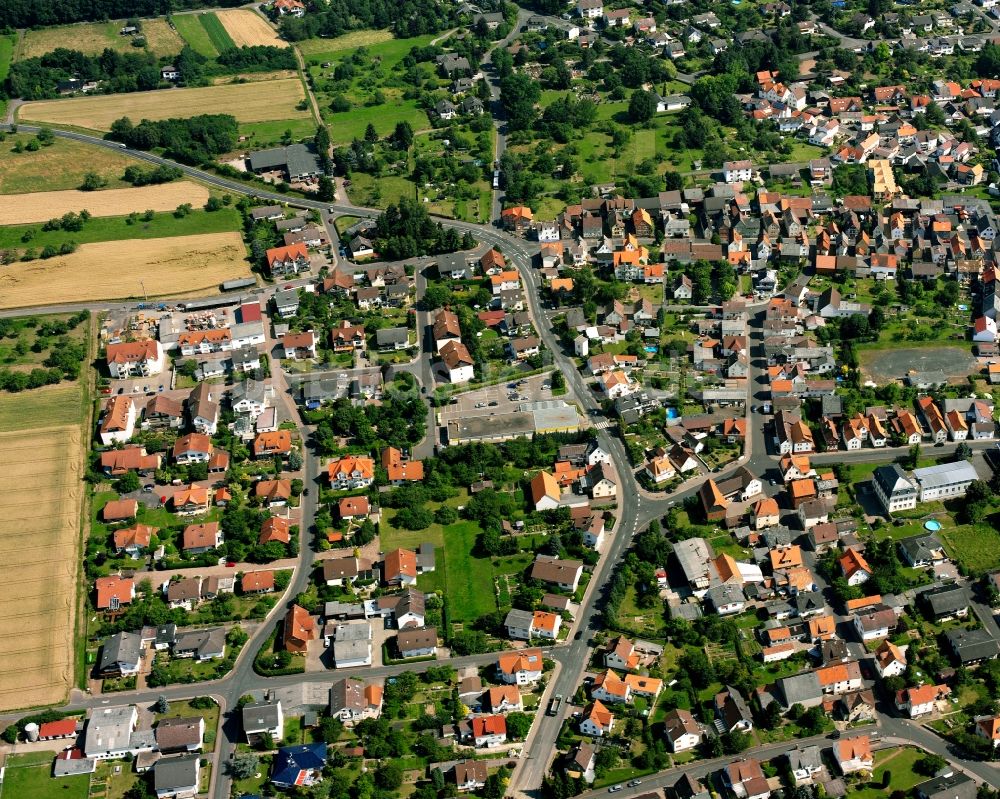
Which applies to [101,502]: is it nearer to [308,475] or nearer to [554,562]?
[308,475]

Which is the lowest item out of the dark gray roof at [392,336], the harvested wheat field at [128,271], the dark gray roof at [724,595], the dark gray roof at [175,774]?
the dark gray roof at [175,774]

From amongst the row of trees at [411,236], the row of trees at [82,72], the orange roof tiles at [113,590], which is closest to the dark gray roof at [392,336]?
the row of trees at [411,236]

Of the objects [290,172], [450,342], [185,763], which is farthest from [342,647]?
[290,172]

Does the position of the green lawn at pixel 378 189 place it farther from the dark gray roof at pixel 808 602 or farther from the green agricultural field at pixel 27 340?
the dark gray roof at pixel 808 602

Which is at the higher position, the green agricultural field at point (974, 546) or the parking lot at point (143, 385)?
the parking lot at point (143, 385)

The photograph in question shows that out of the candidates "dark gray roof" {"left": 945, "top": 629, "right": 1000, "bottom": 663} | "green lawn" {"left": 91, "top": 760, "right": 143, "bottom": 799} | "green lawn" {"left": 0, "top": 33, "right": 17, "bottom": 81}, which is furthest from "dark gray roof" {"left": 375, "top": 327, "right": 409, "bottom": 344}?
"green lawn" {"left": 0, "top": 33, "right": 17, "bottom": 81}

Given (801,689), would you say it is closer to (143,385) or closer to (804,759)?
(804,759)
